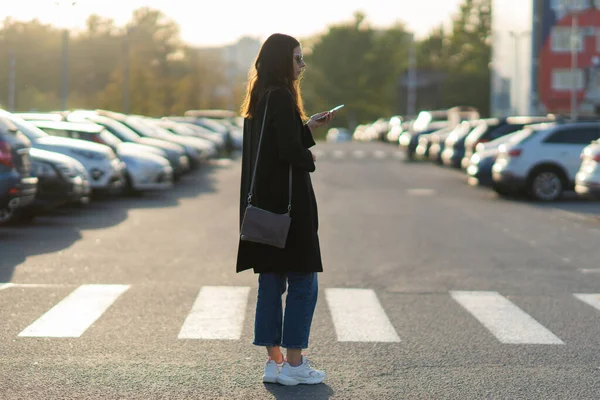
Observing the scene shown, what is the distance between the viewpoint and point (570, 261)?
12344mm

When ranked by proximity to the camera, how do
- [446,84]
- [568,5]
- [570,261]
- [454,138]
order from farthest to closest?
1. [446,84]
2. [568,5]
3. [454,138]
4. [570,261]

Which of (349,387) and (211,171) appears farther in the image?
(211,171)

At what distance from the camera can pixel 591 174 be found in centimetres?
1769

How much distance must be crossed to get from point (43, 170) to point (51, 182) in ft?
0.68

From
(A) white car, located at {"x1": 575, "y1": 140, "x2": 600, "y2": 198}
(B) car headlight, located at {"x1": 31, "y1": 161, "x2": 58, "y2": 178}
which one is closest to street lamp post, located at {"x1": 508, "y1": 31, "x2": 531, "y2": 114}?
(A) white car, located at {"x1": 575, "y1": 140, "x2": 600, "y2": 198}

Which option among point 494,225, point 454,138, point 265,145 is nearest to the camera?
point 265,145

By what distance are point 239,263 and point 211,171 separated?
93.9ft

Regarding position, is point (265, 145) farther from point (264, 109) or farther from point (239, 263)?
point (239, 263)

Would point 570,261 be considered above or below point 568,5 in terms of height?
below

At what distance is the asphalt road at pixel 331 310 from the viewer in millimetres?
6105

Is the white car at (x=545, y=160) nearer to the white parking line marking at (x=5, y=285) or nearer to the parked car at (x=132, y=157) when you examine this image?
the parked car at (x=132, y=157)

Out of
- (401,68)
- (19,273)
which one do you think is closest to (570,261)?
(19,273)

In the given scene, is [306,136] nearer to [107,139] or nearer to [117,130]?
[107,139]

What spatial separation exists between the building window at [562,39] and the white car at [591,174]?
5657 cm
